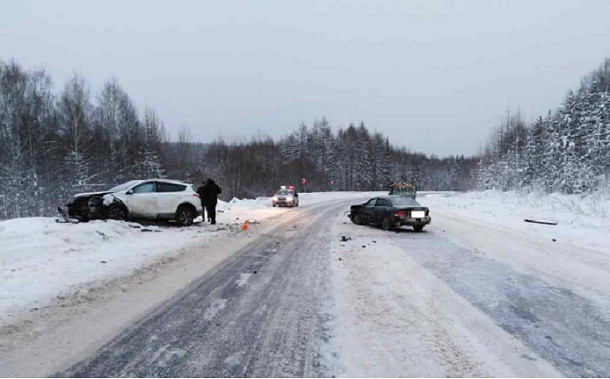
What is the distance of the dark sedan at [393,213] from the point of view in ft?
51.0

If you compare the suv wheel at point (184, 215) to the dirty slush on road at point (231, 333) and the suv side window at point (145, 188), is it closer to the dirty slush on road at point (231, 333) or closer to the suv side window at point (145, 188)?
the suv side window at point (145, 188)

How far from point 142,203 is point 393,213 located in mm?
9760

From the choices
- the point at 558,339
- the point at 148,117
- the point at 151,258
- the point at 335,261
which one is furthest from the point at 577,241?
the point at 148,117

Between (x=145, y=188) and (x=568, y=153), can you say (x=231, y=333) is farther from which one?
(x=568, y=153)

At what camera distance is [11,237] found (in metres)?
10.7

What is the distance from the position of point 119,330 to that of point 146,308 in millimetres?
911

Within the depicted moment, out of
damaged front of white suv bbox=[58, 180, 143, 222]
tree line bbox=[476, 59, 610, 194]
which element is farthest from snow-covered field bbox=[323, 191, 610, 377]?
tree line bbox=[476, 59, 610, 194]

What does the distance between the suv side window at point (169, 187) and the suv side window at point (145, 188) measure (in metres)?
0.24

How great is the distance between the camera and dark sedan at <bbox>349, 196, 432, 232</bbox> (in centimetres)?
1555

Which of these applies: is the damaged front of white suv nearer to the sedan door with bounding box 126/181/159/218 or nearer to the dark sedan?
the sedan door with bounding box 126/181/159/218

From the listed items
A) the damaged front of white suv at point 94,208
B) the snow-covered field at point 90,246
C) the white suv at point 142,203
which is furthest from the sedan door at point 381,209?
the damaged front of white suv at point 94,208

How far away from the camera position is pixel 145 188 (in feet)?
50.6

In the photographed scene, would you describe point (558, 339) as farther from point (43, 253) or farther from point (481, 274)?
point (43, 253)

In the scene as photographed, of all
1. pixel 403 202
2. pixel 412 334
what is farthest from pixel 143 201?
pixel 412 334
